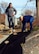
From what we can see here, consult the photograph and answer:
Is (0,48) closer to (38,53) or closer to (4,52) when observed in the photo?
(4,52)

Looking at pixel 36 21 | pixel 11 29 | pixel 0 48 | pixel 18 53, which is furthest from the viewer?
pixel 36 21

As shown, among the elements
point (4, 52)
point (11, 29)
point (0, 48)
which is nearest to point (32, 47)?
point (4, 52)

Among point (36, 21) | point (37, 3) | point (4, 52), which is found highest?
point (37, 3)

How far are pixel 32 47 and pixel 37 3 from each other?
29.7 ft

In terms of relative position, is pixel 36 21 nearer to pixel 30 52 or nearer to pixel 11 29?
pixel 11 29

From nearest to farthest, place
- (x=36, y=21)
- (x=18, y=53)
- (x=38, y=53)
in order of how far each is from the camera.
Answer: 1. (x=38, y=53)
2. (x=18, y=53)
3. (x=36, y=21)

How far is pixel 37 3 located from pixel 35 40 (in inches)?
342

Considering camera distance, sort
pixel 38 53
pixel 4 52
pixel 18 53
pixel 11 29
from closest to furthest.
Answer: pixel 38 53 < pixel 18 53 < pixel 4 52 < pixel 11 29

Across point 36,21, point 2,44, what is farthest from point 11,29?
point 2,44

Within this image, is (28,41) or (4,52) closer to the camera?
(28,41)

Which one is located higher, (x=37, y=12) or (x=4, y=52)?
(x=37, y=12)

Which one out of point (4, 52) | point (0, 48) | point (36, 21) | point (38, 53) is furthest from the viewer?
point (36, 21)

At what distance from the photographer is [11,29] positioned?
15.4 meters

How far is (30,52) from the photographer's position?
8289 millimetres
